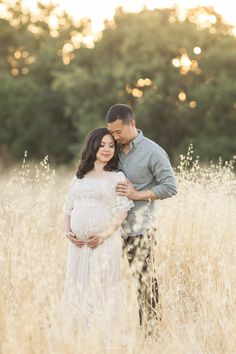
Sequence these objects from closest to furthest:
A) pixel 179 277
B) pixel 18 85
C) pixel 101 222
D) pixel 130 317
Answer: pixel 130 317, pixel 101 222, pixel 179 277, pixel 18 85

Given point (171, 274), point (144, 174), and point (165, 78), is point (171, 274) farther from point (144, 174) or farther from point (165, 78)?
point (165, 78)

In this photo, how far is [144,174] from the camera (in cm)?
491

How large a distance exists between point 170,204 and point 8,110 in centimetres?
2397

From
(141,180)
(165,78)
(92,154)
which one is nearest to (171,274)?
(141,180)

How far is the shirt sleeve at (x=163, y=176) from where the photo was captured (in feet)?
15.8

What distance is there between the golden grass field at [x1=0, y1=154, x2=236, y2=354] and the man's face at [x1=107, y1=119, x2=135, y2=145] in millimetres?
845

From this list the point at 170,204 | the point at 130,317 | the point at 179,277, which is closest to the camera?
the point at 130,317

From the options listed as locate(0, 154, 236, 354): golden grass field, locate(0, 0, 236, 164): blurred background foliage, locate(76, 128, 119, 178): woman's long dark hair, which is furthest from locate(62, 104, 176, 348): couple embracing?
locate(0, 0, 236, 164): blurred background foliage

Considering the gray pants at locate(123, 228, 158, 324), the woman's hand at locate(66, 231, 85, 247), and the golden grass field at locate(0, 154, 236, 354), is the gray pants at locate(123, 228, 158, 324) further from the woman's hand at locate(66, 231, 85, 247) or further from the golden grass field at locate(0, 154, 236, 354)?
the woman's hand at locate(66, 231, 85, 247)

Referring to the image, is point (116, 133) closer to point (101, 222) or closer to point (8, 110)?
point (101, 222)

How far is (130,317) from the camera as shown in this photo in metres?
3.93

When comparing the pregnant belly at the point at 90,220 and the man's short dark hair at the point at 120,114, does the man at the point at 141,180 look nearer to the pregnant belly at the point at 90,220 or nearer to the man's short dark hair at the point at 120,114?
the man's short dark hair at the point at 120,114

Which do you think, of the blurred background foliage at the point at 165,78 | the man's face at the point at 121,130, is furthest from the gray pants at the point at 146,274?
the blurred background foliage at the point at 165,78

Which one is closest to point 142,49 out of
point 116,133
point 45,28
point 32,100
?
point 32,100
